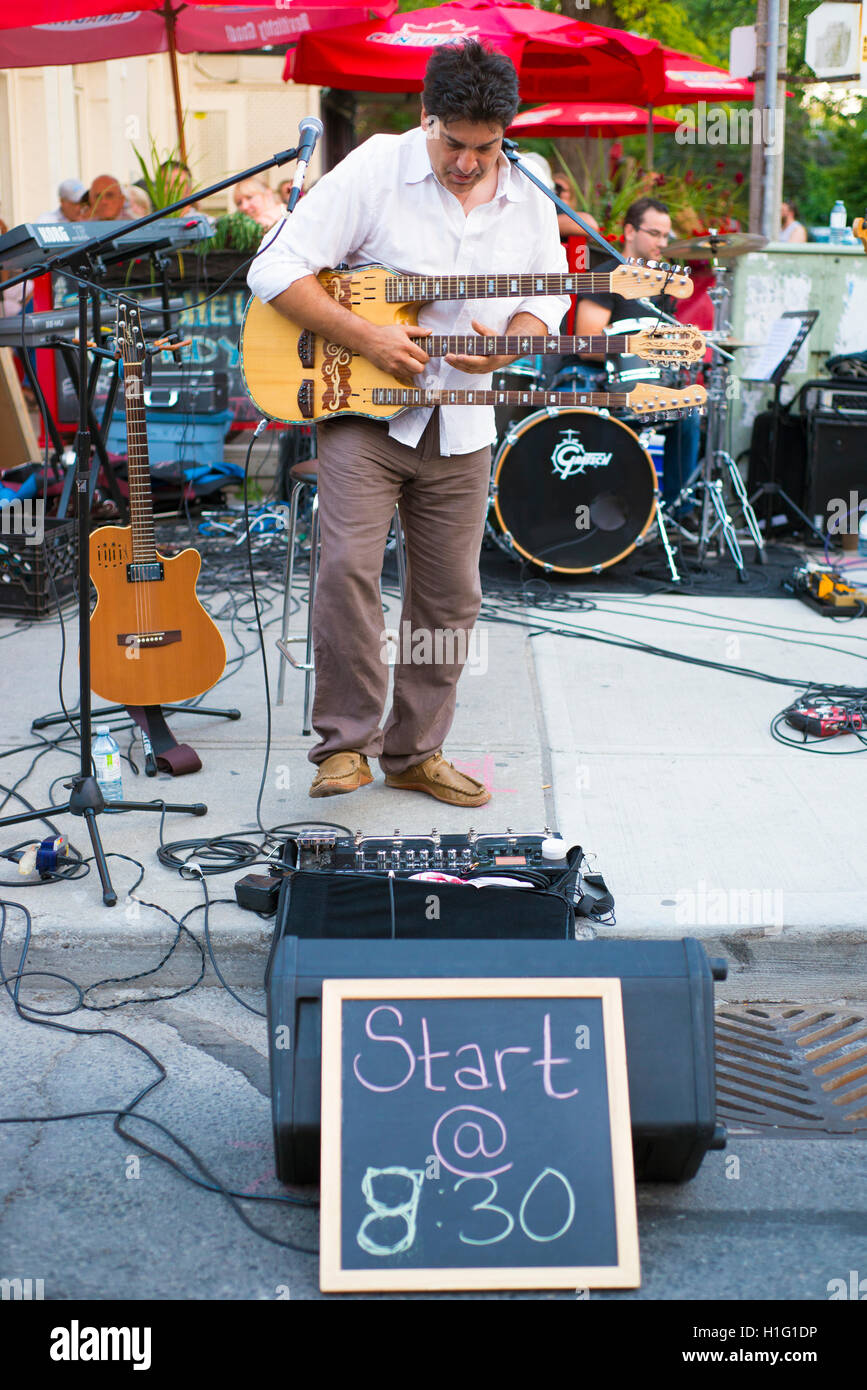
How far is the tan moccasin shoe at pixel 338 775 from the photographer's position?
160 inches

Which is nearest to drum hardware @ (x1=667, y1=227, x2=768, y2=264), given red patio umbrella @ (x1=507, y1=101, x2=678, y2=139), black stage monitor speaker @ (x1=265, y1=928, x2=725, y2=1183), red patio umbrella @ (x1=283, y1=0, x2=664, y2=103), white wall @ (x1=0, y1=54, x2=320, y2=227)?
red patio umbrella @ (x1=283, y1=0, x2=664, y2=103)

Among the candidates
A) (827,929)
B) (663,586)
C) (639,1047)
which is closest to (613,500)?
(663,586)

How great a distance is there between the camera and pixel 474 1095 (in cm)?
222

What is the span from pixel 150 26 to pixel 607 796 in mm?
8510

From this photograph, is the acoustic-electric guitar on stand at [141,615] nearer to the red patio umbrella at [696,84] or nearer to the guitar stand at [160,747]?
the guitar stand at [160,747]

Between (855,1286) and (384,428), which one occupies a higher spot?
(384,428)

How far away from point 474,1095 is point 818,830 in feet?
6.65

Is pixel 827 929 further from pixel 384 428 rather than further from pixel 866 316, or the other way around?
pixel 866 316

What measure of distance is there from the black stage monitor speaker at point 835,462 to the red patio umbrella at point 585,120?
4353 millimetres

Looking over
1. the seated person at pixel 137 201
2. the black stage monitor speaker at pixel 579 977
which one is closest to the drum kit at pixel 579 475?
the seated person at pixel 137 201

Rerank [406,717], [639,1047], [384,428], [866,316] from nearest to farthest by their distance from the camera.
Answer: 1. [639,1047]
2. [384,428]
3. [406,717]
4. [866,316]

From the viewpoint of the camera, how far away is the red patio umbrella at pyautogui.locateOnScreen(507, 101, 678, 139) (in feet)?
37.0

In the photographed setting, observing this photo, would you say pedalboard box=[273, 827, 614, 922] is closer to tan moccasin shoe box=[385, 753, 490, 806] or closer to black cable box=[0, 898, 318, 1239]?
tan moccasin shoe box=[385, 753, 490, 806]

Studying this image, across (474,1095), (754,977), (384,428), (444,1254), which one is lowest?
(754,977)
